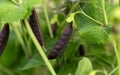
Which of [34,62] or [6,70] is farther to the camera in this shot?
[6,70]

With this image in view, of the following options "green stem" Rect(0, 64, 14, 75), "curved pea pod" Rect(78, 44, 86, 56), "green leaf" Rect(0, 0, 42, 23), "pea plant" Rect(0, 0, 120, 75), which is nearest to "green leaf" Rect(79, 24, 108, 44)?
"pea plant" Rect(0, 0, 120, 75)

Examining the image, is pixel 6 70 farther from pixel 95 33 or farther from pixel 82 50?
pixel 95 33

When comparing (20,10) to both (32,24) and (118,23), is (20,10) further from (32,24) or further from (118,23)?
(118,23)

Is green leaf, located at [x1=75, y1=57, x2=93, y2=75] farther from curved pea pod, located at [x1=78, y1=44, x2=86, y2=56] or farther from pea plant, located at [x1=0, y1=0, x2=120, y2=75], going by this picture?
curved pea pod, located at [x1=78, y1=44, x2=86, y2=56]

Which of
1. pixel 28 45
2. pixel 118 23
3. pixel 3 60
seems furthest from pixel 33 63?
pixel 118 23

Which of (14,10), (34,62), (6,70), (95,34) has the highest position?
(14,10)

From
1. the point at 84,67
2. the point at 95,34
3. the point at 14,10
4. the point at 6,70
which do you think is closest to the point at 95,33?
the point at 95,34

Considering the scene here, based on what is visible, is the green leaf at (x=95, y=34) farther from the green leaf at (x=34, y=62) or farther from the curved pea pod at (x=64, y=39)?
the green leaf at (x=34, y=62)
